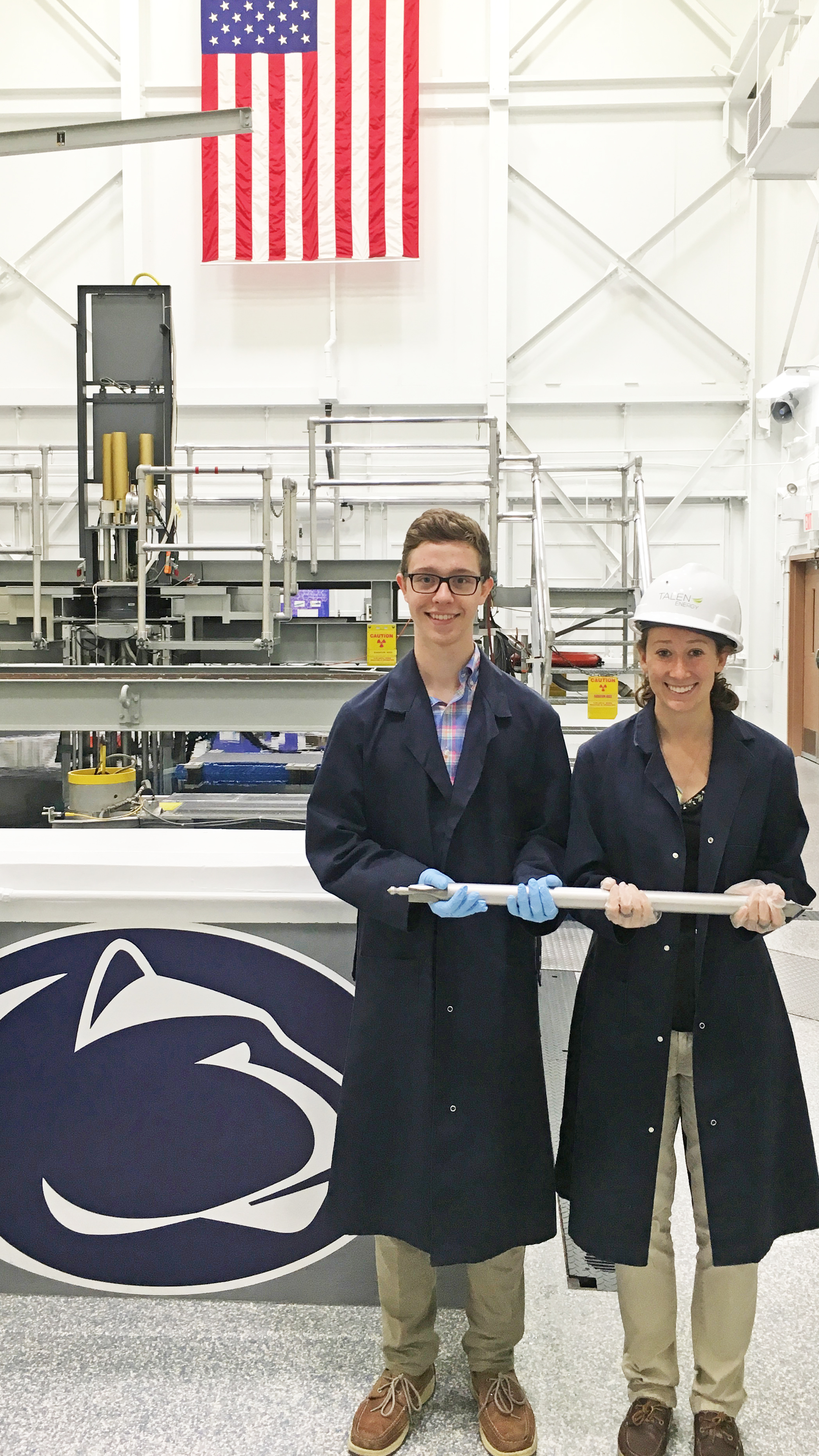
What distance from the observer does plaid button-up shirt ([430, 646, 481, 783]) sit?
176 cm

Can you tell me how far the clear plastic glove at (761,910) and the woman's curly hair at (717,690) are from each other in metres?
0.31

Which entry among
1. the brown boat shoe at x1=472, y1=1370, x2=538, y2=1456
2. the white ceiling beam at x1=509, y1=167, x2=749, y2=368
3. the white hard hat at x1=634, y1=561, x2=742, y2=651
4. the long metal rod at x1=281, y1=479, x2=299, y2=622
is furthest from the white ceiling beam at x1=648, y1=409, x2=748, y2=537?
the brown boat shoe at x1=472, y1=1370, x2=538, y2=1456

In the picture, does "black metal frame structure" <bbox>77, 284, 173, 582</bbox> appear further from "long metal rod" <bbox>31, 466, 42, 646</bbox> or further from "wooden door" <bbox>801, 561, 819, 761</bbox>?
"wooden door" <bbox>801, 561, 819, 761</bbox>

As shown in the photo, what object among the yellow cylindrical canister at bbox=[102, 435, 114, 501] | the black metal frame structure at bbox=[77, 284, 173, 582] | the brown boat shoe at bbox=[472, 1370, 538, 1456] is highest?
the black metal frame structure at bbox=[77, 284, 173, 582]

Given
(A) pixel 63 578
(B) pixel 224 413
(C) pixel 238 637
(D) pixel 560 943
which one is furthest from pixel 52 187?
(D) pixel 560 943

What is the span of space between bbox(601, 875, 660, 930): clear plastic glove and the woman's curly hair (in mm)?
371

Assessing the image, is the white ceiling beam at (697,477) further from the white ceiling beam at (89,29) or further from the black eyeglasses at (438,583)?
the black eyeglasses at (438,583)

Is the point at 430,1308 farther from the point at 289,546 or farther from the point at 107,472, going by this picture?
the point at 107,472

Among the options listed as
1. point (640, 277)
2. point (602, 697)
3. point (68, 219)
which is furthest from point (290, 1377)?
point (68, 219)

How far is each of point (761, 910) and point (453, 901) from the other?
451 millimetres

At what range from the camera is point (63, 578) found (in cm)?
706

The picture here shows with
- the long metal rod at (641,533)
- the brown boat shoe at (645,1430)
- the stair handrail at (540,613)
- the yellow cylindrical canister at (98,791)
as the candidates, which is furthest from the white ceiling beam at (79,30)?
the brown boat shoe at (645,1430)

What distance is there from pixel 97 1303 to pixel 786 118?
8246mm

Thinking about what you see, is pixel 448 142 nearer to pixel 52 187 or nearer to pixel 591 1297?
pixel 52 187
